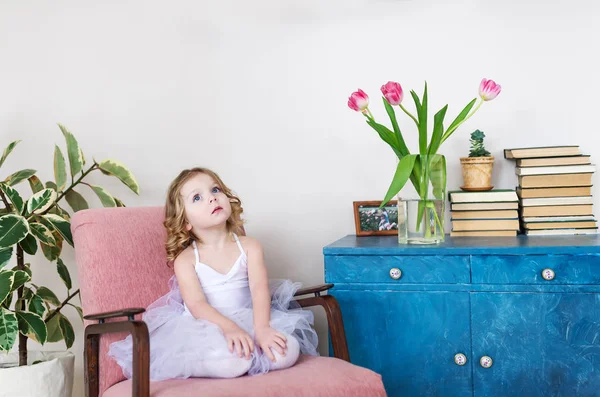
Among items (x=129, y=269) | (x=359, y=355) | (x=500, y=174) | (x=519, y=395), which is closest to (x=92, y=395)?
(x=129, y=269)

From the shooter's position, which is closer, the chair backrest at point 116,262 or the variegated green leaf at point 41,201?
the chair backrest at point 116,262

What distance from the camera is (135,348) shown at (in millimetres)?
1828

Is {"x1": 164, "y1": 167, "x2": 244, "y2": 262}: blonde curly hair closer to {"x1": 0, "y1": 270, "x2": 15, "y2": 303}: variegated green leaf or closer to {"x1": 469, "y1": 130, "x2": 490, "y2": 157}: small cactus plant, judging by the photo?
{"x1": 0, "y1": 270, "x2": 15, "y2": 303}: variegated green leaf

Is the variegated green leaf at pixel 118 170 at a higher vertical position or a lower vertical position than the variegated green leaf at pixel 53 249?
higher

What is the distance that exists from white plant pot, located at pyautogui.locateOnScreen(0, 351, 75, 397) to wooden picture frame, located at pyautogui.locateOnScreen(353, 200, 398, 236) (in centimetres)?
129

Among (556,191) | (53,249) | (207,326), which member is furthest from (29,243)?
(556,191)

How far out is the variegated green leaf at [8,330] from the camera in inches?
95.1

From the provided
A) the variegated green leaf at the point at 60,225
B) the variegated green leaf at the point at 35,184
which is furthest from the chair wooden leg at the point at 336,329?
the variegated green leaf at the point at 35,184

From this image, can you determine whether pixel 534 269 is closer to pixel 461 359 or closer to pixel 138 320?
pixel 461 359

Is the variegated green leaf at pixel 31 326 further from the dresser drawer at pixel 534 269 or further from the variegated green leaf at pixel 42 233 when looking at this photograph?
the dresser drawer at pixel 534 269

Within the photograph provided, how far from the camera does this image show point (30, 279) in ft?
8.63

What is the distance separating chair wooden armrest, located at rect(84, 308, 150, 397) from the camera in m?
1.82

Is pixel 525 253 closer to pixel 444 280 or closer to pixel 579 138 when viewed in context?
pixel 444 280

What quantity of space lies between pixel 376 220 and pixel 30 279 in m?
1.39
